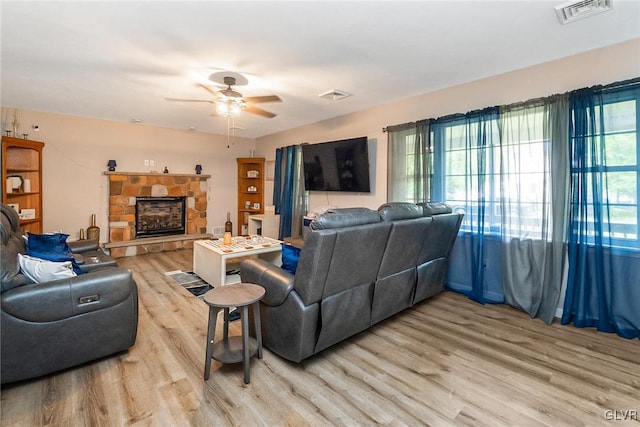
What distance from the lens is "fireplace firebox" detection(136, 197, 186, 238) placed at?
225 inches

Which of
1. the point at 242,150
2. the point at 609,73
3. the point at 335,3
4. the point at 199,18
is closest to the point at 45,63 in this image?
the point at 199,18

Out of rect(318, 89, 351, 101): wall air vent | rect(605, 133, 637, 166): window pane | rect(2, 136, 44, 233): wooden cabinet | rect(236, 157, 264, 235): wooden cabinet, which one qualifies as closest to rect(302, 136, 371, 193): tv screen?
rect(318, 89, 351, 101): wall air vent

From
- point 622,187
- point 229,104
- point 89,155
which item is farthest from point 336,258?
point 89,155

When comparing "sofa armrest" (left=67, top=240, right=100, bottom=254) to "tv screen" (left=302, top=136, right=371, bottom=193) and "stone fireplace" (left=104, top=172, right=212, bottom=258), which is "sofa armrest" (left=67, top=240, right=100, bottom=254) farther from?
"tv screen" (left=302, top=136, right=371, bottom=193)

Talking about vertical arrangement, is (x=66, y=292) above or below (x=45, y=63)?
below

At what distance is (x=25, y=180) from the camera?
4449 millimetres

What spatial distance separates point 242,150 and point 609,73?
617cm

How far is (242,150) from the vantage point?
7.04 meters

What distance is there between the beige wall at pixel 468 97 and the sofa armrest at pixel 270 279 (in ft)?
8.53

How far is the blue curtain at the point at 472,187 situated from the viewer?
10.8 feet

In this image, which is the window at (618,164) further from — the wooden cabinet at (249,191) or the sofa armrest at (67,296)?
the wooden cabinet at (249,191)

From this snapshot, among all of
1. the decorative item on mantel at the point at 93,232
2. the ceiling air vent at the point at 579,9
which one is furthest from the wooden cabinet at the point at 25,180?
the ceiling air vent at the point at 579,9

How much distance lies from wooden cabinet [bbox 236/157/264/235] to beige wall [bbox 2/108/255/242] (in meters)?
0.85

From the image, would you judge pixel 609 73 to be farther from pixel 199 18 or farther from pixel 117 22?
pixel 117 22
